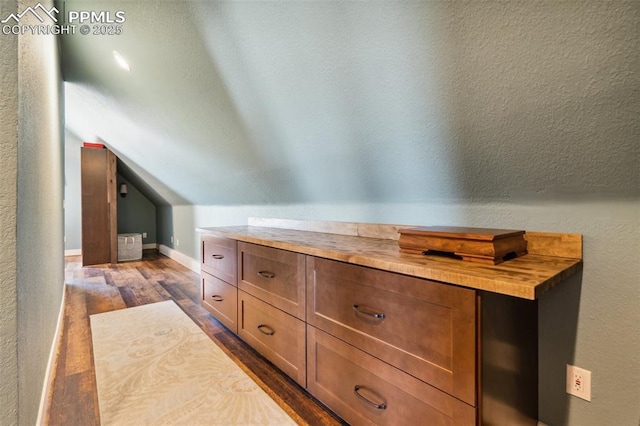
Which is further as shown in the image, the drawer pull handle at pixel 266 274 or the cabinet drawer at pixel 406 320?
the drawer pull handle at pixel 266 274

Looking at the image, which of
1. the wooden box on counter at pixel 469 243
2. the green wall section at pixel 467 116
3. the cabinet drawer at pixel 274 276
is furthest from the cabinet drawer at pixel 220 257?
the wooden box on counter at pixel 469 243

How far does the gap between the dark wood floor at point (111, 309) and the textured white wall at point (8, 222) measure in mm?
785

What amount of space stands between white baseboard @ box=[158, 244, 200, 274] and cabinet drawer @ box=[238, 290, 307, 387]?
8.52ft

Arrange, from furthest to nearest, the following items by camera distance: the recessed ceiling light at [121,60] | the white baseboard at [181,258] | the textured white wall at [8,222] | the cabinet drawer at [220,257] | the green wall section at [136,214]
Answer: the green wall section at [136,214] < the white baseboard at [181,258] < the recessed ceiling light at [121,60] < the cabinet drawer at [220,257] < the textured white wall at [8,222]

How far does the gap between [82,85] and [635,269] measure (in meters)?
4.51

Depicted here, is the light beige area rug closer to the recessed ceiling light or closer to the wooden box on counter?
the wooden box on counter

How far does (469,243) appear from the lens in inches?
42.5

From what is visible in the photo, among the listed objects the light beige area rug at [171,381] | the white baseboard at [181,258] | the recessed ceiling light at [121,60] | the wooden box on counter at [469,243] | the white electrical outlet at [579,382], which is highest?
the recessed ceiling light at [121,60]

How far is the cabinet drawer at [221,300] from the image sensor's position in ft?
A: 7.24

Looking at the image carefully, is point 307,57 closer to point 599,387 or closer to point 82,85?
point 599,387

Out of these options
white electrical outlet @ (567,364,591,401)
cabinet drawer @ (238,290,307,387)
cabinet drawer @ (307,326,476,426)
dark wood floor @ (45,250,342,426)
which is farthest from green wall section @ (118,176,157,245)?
white electrical outlet @ (567,364,591,401)

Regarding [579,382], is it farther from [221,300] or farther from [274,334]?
[221,300]

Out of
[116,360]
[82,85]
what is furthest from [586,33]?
[82,85]

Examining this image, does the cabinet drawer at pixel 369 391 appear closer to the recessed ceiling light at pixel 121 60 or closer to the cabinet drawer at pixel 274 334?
the cabinet drawer at pixel 274 334
